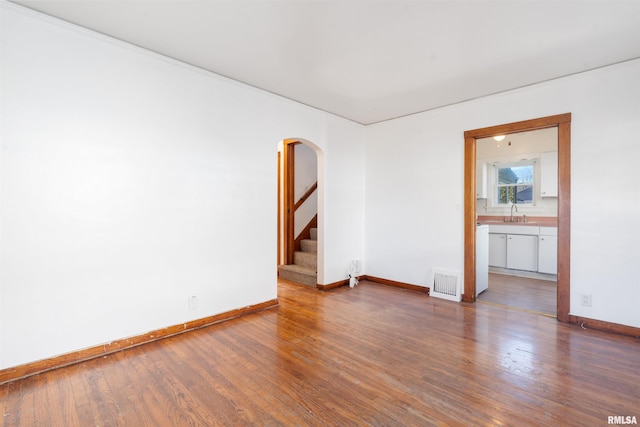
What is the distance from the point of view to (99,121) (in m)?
2.51

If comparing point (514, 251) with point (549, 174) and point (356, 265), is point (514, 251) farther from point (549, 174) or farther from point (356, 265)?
point (356, 265)

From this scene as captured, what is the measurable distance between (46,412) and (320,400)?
1678 millimetres

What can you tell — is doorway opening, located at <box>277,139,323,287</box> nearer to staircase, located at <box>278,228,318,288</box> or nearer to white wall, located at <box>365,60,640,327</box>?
staircase, located at <box>278,228,318,288</box>

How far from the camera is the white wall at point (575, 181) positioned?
2988 millimetres

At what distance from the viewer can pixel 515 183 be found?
20.7 feet

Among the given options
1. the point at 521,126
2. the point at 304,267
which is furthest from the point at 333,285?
the point at 521,126

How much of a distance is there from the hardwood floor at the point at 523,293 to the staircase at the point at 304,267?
8.15 ft

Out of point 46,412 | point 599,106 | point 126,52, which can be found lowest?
point 46,412

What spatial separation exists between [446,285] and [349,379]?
258 centimetres

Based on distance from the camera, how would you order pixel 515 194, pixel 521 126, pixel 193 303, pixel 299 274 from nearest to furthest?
pixel 193 303, pixel 521 126, pixel 299 274, pixel 515 194

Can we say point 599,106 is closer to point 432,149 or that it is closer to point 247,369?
point 432,149

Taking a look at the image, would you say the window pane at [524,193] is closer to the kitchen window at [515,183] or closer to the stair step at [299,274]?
the kitchen window at [515,183]

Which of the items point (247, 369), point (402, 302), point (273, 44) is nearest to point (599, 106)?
point (402, 302)

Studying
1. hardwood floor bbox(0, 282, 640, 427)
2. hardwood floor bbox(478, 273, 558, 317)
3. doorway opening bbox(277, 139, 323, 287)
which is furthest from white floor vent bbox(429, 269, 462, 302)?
doorway opening bbox(277, 139, 323, 287)
